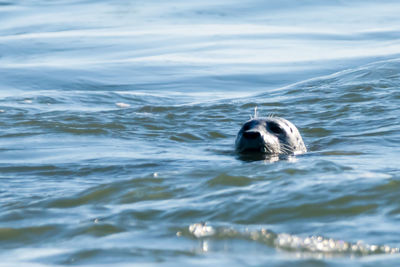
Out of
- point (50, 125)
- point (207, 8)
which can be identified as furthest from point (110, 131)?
point (207, 8)

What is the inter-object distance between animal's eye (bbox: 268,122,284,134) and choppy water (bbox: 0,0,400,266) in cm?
38

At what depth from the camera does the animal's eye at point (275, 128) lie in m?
7.55

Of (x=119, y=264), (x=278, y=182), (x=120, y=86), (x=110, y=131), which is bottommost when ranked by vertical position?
(x=119, y=264)

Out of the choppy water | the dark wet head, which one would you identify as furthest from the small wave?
the dark wet head

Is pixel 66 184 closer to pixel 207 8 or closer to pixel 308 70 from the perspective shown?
pixel 308 70

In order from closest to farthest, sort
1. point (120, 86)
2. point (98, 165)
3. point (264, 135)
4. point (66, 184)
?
point (66, 184) < point (98, 165) < point (264, 135) < point (120, 86)

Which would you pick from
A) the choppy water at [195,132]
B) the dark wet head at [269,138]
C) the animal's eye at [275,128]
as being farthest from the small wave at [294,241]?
the animal's eye at [275,128]

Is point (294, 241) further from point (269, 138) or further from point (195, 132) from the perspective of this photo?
point (195, 132)

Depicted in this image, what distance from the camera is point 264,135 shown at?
7.11m

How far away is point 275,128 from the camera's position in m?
7.59

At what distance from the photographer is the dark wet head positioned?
7066mm

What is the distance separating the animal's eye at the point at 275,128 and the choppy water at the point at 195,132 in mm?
381

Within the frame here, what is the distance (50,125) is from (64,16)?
9.31m

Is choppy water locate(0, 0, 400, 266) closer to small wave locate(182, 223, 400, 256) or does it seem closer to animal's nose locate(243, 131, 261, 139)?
small wave locate(182, 223, 400, 256)
